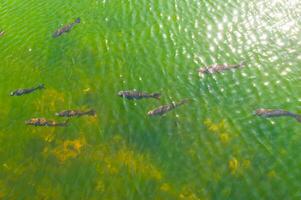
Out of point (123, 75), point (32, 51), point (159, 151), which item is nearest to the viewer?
point (159, 151)

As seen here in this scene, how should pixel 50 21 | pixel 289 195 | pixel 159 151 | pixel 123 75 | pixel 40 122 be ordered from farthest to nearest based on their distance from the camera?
pixel 50 21 → pixel 123 75 → pixel 40 122 → pixel 159 151 → pixel 289 195

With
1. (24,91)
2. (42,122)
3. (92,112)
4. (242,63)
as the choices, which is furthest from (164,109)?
(24,91)

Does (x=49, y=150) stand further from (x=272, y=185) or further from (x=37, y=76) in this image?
(x=272, y=185)

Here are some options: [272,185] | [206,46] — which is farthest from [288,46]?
[272,185]

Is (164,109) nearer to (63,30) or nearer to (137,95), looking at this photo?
(137,95)

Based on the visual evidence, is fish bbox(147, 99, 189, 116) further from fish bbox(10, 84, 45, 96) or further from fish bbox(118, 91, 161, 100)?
fish bbox(10, 84, 45, 96)

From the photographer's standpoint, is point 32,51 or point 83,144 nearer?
point 83,144

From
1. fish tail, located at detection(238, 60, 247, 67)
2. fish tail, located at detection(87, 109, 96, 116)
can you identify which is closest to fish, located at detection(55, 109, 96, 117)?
fish tail, located at detection(87, 109, 96, 116)

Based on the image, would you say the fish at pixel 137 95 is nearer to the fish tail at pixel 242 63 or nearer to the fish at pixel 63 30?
the fish tail at pixel 242 63
